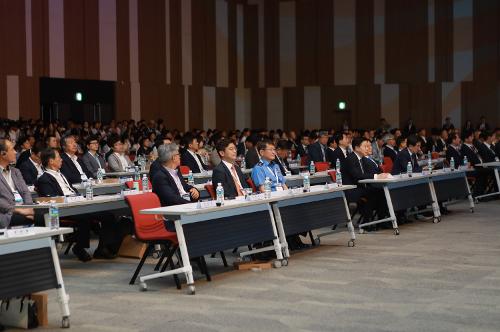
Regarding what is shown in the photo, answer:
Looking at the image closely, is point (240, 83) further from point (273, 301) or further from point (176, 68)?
point (273, 301)

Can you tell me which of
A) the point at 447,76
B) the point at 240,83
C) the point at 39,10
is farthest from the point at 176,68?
the point at 447,76

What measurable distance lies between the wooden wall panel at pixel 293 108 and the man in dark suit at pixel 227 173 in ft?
67.4

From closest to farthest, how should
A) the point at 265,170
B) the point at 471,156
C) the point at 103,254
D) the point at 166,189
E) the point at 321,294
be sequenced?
the point at 321,294
the point at 166,189
the point at 103,254
the point at 265,170
the point at 471,156

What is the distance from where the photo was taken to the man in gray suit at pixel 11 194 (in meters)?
8.13

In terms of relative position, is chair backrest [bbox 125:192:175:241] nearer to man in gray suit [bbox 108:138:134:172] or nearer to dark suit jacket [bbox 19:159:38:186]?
dark suit jacket [bbox 19:159:38:186]

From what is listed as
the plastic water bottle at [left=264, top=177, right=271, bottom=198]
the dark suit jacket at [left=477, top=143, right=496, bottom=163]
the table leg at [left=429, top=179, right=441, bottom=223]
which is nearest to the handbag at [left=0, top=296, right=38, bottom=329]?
the plastic water bottle at [left=264, top=177, right=271, bottom=198]

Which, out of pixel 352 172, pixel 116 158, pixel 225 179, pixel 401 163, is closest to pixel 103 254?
pixel 225 179

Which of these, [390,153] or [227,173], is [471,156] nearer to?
[390,153]

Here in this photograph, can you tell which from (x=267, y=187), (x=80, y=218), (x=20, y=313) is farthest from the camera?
(x=80, y=218)

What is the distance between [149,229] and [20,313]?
6.51 feet

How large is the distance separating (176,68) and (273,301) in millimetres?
19961

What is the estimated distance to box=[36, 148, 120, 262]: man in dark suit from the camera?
9.62m

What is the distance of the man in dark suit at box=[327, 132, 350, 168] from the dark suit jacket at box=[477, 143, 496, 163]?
297 cm

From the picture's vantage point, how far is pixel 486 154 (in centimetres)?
1659
